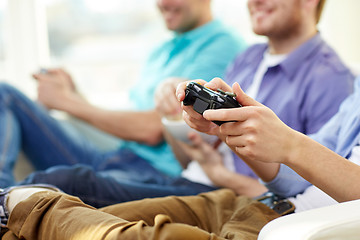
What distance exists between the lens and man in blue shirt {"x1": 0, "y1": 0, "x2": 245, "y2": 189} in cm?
172

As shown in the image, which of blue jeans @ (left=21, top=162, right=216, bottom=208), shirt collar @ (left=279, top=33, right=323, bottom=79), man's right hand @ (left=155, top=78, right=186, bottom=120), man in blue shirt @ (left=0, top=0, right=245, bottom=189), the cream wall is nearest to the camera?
blue jeans @ (left=21, top=162, right=216, bottom=208)

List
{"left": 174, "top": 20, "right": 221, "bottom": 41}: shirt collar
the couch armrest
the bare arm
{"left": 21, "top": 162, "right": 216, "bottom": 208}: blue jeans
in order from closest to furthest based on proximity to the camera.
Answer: the couch armrest, the bare arm, {"left": 21, "top": 162, "right": 216, "bottom": 208}: blue jeans, {"left": 174, "top": 20, "right": 221, "bottom": 41}: shirt collar

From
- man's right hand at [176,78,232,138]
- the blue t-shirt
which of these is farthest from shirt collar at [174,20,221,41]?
man's right hand at [176,78,232,138]

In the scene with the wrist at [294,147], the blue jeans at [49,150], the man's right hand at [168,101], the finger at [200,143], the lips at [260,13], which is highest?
the lips at [260,13]

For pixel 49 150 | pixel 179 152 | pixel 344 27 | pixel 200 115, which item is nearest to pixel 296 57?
pixel 179 152

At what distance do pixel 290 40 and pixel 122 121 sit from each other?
0.72 meters

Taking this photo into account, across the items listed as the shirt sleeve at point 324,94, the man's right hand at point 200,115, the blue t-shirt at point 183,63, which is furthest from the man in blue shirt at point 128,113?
the man's right hand at point 200,115

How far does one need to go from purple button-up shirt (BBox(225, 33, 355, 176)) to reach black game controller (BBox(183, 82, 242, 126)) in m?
0.50

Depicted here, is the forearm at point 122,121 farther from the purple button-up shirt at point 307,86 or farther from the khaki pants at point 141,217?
the khaki pants at point 141,217

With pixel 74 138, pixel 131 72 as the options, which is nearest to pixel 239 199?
pixel 74 138

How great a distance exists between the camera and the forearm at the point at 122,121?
5.78ft

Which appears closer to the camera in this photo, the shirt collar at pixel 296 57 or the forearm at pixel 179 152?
the shirt collar at pixel 296 57

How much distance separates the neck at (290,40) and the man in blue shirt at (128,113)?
0.33 m

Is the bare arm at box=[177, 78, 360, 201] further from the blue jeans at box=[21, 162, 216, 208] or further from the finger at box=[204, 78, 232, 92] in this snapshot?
the blue jeans at box=[21, 162, 216, 208]
